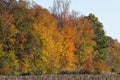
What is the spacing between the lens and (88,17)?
95.0 m

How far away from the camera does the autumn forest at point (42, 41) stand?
201ft

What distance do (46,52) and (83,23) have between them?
809 inches

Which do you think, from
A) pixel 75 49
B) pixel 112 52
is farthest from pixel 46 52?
pixel 112 52

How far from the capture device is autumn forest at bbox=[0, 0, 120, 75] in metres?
61.3

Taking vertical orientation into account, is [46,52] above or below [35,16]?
below

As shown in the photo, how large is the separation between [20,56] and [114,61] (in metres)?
61.7

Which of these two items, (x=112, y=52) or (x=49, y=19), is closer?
(x=49, y=19)

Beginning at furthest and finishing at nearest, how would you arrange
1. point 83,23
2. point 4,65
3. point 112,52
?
point 112,52, point 83,23, point 4,65

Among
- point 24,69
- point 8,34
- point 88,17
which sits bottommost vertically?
point 24,69

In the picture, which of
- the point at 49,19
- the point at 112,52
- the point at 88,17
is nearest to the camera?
the point at 49,19

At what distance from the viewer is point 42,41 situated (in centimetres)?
6488

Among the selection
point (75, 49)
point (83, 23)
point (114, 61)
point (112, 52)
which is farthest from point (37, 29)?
point (112, 52)

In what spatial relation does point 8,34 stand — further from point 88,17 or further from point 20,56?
point 88,17

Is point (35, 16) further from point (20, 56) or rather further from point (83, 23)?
point (83, 23)
